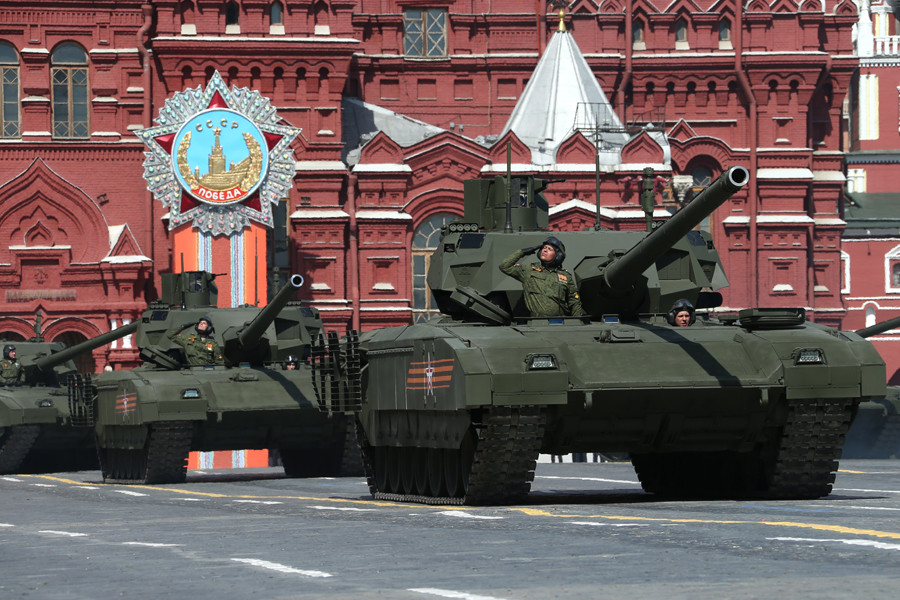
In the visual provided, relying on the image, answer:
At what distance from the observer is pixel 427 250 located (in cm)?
5034

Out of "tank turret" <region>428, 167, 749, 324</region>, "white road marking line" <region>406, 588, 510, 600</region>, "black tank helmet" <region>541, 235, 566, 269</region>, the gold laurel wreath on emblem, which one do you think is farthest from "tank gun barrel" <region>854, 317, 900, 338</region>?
the gold laurel wreath on emblem

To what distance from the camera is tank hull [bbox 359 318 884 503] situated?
16062 millimetres

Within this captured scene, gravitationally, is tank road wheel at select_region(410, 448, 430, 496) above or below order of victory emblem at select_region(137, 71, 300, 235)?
below

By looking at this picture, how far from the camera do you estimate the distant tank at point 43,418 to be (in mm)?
35062

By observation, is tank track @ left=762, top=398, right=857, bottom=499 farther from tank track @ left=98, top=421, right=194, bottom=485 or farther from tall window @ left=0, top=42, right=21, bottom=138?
tall window @ left=0, top=42, right=21, bottom=138

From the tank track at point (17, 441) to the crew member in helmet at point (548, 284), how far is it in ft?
63.2

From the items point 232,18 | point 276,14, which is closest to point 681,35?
point 276,14

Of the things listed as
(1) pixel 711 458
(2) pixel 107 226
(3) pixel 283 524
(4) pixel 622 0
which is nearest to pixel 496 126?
(4) pixel 622 0

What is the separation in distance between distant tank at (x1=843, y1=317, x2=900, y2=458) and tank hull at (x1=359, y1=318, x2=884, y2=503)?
18.6 m

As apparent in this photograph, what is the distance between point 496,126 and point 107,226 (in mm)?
11359

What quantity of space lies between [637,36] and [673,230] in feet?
127

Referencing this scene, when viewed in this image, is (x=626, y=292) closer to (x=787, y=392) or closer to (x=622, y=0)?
(x=787, y=392)

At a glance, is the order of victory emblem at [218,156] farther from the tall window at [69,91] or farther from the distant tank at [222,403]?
the distant tank at [222,403]

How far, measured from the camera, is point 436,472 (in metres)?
18.4
